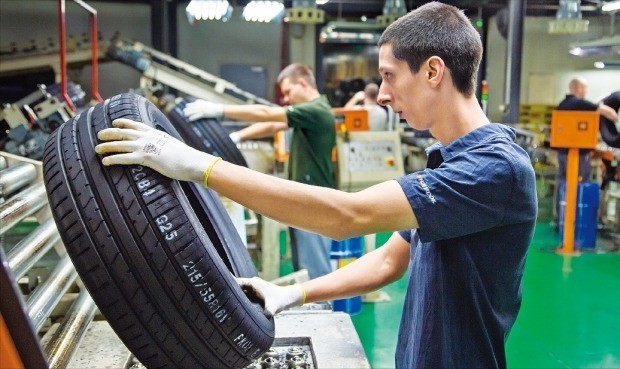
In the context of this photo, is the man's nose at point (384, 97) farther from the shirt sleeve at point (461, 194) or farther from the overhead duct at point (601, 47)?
the overhead duct at point (601, 47)

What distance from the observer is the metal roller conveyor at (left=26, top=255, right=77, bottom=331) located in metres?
1.51

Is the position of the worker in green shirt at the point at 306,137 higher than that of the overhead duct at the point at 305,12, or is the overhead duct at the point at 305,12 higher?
the overhead duct at the point at 305,12

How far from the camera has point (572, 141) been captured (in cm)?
572

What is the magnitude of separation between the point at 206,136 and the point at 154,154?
1.76 meters

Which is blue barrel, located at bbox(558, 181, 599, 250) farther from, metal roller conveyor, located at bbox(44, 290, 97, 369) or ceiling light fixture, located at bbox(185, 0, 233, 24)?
metal roller conveyor, located at bbox(44, 290, 97, 369)

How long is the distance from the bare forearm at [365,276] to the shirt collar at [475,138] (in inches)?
15.1

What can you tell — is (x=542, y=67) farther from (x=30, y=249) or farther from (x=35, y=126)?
(x=30, y=249)

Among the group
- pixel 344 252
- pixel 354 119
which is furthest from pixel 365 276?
pixel 354 119

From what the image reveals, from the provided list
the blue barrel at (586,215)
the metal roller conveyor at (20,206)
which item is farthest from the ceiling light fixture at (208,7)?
the metal roller conveyor at (20,206)

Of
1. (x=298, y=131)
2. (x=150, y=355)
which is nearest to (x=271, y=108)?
(x=298, y=131)

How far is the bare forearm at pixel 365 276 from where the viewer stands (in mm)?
1581

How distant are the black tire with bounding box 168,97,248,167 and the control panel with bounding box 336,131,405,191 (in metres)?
1.88

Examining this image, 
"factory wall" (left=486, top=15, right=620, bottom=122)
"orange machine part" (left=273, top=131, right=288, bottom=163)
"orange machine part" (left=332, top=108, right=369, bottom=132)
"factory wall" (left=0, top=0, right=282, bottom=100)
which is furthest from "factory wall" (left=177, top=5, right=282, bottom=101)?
"orange machine part" (left=332, top=108, right=369, bottom=132)

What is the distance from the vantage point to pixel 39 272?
2.25m
